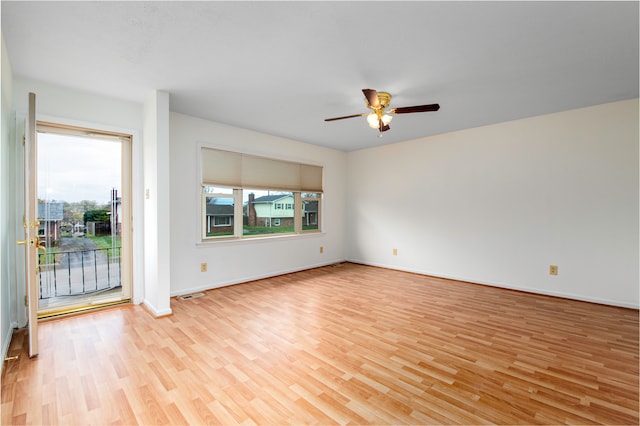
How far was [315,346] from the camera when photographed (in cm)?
251

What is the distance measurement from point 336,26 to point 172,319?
3143 millimetres

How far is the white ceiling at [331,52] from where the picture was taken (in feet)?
6.11

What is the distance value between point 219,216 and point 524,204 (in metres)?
4.51

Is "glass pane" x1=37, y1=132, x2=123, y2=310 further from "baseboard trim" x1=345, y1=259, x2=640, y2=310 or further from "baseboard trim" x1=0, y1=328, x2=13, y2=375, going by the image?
"baseboard trim" x1=345, y1=259, x2=640, y2=310

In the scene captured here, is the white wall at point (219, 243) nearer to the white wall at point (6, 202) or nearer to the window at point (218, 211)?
the window at point (218, 211)

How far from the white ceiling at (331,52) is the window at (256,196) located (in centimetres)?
103

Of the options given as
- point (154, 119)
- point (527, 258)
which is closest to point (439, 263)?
point (527, 258)

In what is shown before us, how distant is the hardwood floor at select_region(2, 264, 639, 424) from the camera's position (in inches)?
67.2

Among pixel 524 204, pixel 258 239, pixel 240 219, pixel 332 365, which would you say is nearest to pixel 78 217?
pixel 240 219

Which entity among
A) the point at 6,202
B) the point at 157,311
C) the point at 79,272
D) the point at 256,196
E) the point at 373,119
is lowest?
the point at 157,311

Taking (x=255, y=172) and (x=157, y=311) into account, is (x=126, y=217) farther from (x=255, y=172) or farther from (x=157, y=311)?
(x=255, y=172)

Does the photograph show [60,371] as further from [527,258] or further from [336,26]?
[527,258]

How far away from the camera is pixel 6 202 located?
2.60 metres

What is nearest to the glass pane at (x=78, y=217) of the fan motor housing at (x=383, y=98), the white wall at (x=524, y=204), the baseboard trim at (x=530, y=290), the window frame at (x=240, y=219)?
the window frame at (x=240, y=219)
